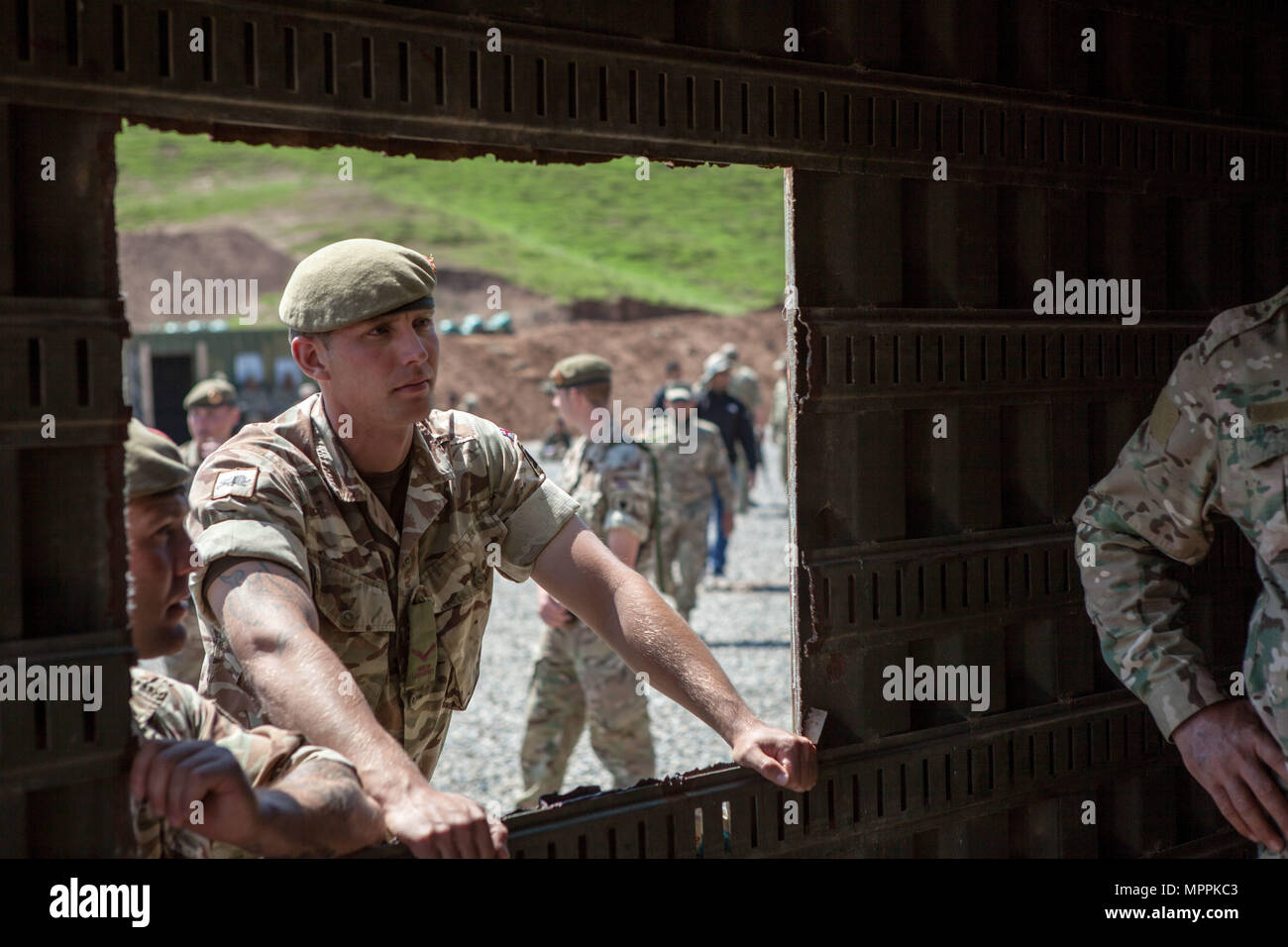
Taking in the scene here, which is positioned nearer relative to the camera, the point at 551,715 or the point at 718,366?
the point at 551,715

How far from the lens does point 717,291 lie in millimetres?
55281

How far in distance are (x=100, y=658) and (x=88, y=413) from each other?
1.21 ft

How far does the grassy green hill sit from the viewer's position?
5356cm

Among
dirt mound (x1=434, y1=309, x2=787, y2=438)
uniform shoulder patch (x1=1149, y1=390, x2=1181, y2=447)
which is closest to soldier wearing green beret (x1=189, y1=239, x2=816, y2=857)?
uniform shoulder patch (x1=1149, y1=390, x2=1181, y2=447)

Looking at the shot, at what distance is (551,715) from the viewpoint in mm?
5961

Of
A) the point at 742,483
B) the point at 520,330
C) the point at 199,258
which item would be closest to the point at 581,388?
the point at 742,483

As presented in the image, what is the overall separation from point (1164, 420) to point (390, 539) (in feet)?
5.24

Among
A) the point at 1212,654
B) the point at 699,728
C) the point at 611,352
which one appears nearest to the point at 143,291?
the point at 611,352

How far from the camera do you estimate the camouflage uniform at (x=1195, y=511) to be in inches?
94.1

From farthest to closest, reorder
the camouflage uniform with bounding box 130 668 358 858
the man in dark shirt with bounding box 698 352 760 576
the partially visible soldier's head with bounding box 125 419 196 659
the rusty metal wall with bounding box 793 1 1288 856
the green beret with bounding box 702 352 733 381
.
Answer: the man in dark shirt with bounding box 698 352 760 576, the green beret with bounding box 702 352 733 381, the rusty metal wall with bounding box 793 1 1288 856, the partially visible soldier's head with bounding box 125 419 196 659, the camouflage uniform with bounding box 130 668 358 858

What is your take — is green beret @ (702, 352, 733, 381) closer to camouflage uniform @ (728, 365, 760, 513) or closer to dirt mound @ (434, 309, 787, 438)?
camouflage uniform @ (728, 365, 760, 513)

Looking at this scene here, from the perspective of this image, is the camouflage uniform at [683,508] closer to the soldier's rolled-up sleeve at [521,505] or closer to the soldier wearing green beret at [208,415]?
the soldier wearing green beret at [208,415]

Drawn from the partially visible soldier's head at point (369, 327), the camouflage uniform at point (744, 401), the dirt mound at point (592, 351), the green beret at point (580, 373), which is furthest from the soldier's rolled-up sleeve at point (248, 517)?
the dirt mound at point (592, 351)

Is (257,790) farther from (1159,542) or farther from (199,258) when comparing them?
(199,258)
